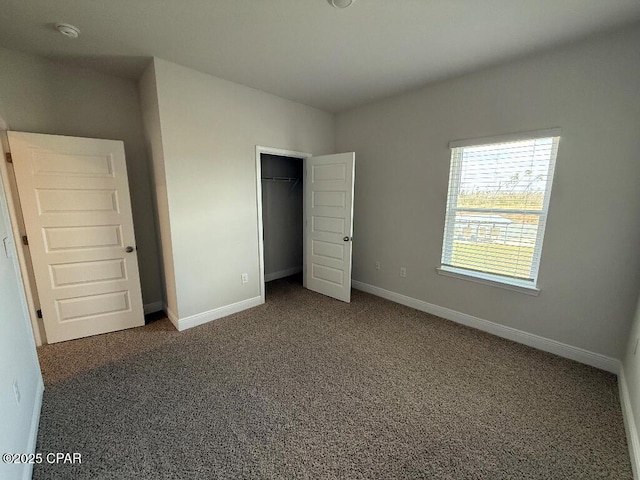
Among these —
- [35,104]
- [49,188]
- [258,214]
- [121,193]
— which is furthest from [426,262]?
[35,104]

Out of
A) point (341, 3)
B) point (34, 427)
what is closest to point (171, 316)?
point (34, 427)

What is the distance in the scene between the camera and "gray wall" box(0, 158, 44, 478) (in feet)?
3.99

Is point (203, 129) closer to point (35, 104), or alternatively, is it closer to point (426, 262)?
point (35, 104)

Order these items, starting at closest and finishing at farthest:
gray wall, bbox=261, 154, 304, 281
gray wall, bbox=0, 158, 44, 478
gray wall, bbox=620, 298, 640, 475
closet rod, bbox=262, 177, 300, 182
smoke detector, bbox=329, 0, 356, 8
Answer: gray wall, bbox=0, 158, 44, 478
gray wall, bbox=620, 298, 640, 475
smoke detector, bbox=329, 0, 356, 8
closet rod, bbox=262, 177, 300, 182
gray wall, bbox=261, 154, 304, 281

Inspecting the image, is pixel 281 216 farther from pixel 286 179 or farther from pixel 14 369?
pixel 14 369

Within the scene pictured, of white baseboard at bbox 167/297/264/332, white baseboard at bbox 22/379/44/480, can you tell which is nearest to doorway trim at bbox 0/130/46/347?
white baseboard at bbox 22/379/44/480

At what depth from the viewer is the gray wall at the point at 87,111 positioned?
89.4 inches

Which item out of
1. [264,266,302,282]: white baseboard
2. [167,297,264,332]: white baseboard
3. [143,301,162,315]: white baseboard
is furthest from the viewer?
[264,266,302,282]: white baseboard

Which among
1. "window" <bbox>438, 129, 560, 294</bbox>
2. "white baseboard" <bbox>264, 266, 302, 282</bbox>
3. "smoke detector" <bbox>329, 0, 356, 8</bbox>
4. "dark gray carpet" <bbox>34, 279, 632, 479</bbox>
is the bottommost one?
"dark gray carpet" <bbox>34, 279, 632, 479</bbox>

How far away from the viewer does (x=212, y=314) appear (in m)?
3.03

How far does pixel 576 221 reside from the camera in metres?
2.23

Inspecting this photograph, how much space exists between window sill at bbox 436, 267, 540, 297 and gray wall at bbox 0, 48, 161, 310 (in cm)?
350

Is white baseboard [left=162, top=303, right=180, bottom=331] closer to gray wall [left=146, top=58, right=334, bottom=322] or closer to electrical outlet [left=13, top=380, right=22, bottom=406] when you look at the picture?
gray wall [left=146, top=58, right=334, bottom=322]

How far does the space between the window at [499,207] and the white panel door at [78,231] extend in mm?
3550
